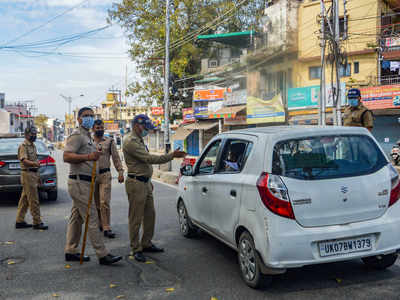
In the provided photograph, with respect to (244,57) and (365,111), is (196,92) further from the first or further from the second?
(365,111)

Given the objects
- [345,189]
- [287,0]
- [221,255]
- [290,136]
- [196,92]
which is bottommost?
[221,255]

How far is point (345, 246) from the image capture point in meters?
3.75

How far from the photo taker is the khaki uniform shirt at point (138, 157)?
5.04 metres

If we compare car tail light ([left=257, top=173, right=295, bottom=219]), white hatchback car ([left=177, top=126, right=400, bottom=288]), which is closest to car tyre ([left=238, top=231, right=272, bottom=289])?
white hatchback car ([left=177, top=126, right=400, bottom=288])

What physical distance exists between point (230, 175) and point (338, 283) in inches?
60.7

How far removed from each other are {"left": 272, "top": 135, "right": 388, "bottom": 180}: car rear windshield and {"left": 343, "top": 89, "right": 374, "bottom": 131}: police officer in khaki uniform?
277 cm

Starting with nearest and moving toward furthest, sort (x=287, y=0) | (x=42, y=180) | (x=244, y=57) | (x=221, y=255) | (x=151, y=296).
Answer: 1. (x=151, y=296)
2. (x=221, y=255)
3. (x=42, y=180)
4. (x=287, y=0)
5. (x=244, y=57)

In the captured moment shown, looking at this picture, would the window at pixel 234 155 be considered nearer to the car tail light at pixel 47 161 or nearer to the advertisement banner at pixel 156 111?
the car tail light at pixel 47 161

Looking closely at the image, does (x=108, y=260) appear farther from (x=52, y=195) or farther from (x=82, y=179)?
(x=52, y=195)

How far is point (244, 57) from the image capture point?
32031mm

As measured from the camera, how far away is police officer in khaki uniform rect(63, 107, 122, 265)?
4.85 m

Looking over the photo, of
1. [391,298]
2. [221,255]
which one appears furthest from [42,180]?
[391,298]

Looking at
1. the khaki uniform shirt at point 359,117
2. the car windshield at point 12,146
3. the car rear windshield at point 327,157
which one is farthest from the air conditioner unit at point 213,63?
the car rear windshield at point 327,157

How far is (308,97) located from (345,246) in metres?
22.1
